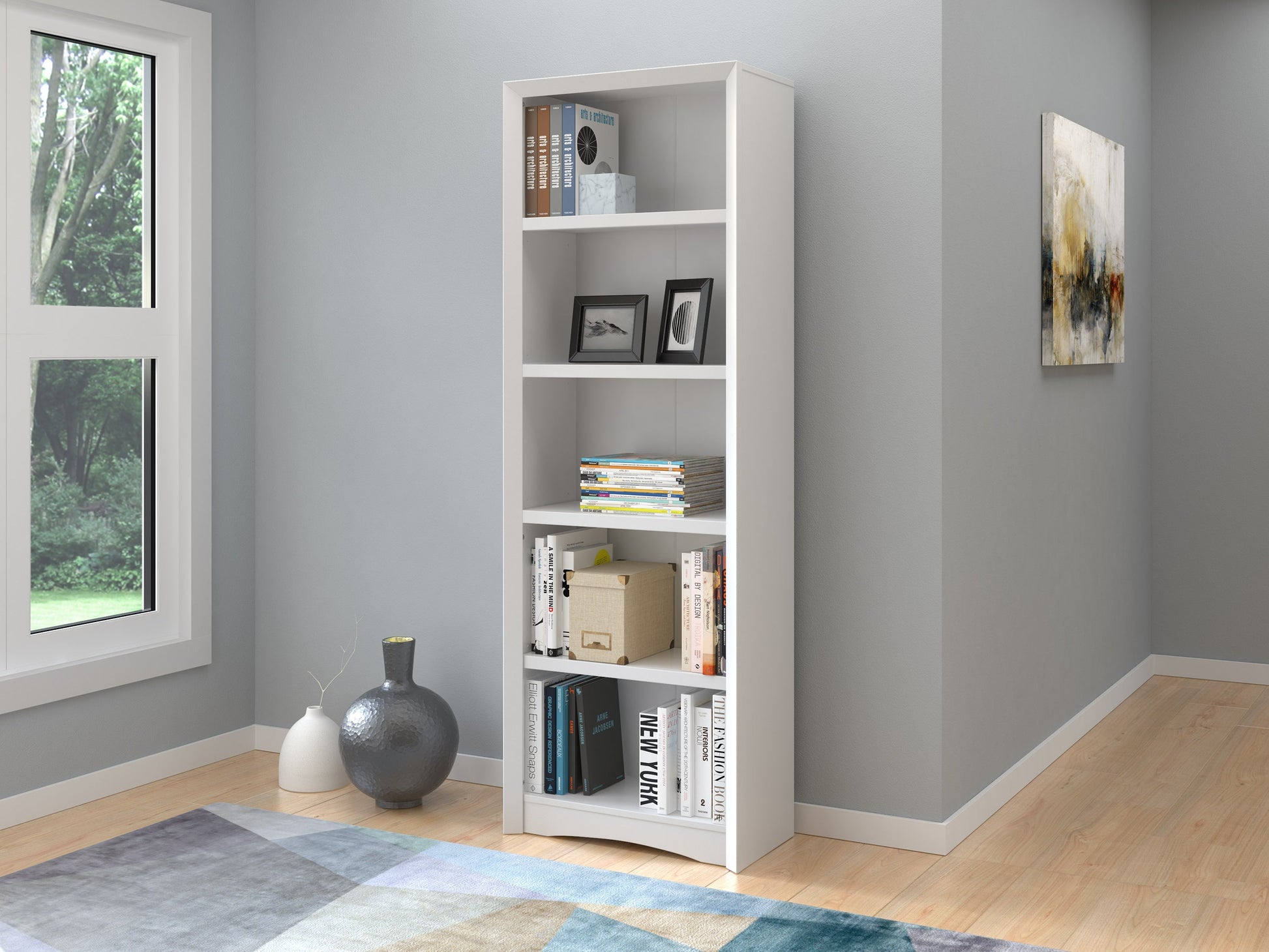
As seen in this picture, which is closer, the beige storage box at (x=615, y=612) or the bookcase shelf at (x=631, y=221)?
the bookcase shelf at (x=631, y=221)

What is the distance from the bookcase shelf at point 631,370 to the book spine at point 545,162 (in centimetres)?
37

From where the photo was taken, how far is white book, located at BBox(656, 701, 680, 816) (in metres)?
3.12

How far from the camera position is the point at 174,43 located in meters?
3.78

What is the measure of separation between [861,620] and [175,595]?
2025 millimetres

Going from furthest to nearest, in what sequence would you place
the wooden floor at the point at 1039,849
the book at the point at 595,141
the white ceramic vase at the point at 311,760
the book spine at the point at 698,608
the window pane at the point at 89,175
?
the white ceramic vase at the point at 311,760
the window pane at the point at 89,175
the book at the point at 595,141
the book spine at the point at 698,608
the wooden floor at the point at 1039,849

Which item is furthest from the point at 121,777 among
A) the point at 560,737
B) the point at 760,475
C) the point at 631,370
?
the point at 760,475

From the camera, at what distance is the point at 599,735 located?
331cm

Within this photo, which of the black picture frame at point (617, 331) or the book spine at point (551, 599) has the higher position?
the black picture frame at point (617, 331)

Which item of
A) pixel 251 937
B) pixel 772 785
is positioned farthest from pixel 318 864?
pixel 772 785

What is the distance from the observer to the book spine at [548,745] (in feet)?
10.8

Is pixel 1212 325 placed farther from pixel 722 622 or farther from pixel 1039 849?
pixel 722 622

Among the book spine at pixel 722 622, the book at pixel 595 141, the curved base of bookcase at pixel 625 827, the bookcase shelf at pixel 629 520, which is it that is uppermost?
the book at pixel 595 141

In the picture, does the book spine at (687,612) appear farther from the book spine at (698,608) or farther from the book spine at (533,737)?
the book spine at (533,737)

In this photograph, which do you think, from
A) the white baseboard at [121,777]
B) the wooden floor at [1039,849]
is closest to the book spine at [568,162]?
the wooden floor at [1039,849]
